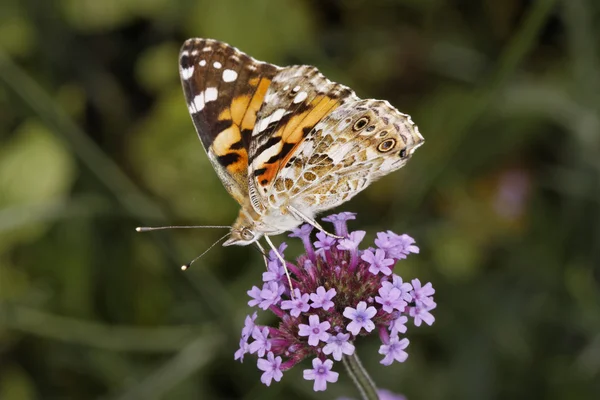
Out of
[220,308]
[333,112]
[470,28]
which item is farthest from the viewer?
[470,28]

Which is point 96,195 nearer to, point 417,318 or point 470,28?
point 417,318

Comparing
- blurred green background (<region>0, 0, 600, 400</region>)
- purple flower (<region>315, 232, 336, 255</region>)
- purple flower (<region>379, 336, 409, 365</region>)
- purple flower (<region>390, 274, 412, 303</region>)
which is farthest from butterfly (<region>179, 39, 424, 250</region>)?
blurred green background (<region>0, 0, 600, 400</region>)

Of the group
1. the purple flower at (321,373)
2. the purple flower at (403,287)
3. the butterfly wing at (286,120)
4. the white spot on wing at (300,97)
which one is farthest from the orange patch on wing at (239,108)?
the purple flower at (321,373)

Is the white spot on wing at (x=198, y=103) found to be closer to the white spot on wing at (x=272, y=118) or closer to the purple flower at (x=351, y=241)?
the white spot on wing at (x=272, y=118)

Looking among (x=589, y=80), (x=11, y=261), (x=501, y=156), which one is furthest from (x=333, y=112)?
(x=11, y=261)

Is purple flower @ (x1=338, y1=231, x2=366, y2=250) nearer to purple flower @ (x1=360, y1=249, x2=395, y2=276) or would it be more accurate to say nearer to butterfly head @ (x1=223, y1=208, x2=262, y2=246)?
purple flower @ (x1=360, y1=249, x2=395, y2=276)

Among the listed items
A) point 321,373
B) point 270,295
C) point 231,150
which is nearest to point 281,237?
point 231,150

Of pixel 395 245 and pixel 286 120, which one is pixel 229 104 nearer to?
pixel 286 120
